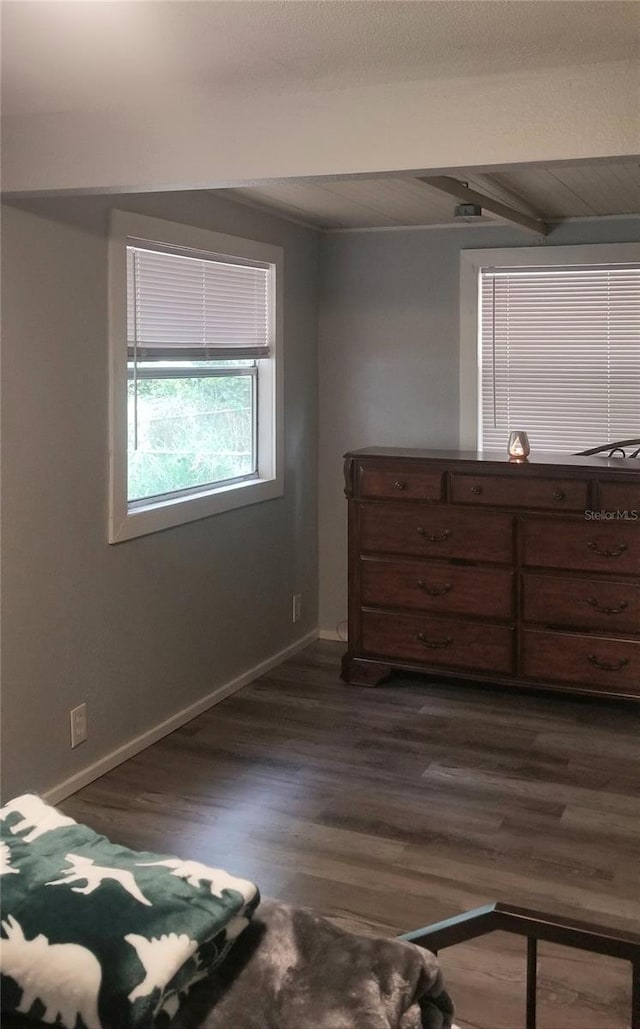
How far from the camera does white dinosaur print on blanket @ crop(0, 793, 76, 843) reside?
1.38m

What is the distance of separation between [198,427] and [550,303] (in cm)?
181

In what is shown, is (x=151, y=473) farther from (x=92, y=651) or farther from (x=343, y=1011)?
(x=343, y=1011)

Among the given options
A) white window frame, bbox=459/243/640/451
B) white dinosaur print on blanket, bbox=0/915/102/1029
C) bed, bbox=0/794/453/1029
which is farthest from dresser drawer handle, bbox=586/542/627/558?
white dinosaur print on blanket, bbox=0/915/102/1029

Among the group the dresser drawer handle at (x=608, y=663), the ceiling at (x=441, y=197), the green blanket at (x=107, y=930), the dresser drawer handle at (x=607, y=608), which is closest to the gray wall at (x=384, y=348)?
the ceiling at (x=441, y=197)

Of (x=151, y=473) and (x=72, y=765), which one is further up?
(x=151, y=473)

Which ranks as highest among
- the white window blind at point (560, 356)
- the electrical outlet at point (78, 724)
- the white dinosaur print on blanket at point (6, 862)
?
the white window blind at point (560, 356)

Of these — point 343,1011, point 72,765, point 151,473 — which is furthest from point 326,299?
point 343,1011

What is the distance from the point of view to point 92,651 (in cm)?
365

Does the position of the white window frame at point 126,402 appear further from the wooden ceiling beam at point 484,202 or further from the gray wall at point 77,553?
the wooden ceiling beam at point 484,202

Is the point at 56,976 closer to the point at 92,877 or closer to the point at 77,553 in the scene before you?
the point at 92,877

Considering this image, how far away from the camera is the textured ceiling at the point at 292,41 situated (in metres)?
1.94

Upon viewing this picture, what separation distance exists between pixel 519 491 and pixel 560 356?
884mm

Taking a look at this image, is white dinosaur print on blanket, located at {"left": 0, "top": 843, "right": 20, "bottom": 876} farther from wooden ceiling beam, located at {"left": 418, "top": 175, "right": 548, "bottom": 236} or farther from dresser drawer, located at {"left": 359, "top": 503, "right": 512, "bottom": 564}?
dresser drawer, located at {"left": 359, "top": 503, "right": 512, "bottom": 564}

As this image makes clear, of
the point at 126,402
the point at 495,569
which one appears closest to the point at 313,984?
the point at 126,402
